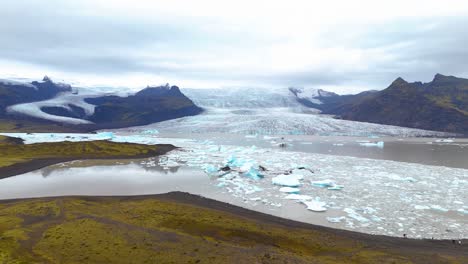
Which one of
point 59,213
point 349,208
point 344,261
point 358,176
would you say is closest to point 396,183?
point 358,176

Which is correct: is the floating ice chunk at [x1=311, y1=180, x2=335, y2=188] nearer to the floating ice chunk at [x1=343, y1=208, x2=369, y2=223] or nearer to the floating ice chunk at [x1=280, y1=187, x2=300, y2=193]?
the floating ice chunk at [x1=280, y1=187, x2=300, y2=193]

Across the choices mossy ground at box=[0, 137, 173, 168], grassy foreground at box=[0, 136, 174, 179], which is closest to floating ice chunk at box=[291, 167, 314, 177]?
grassy foreground at box=[0, 136, 174, 179]

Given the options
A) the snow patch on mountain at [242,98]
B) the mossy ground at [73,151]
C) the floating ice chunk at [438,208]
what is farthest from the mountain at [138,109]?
the floating ice chunk at [438,208]

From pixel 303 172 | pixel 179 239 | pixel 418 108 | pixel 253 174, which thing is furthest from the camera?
pixel 418 108

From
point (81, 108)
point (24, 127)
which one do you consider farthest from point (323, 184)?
point (81, 108)

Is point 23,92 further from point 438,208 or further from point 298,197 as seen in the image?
point 438,208

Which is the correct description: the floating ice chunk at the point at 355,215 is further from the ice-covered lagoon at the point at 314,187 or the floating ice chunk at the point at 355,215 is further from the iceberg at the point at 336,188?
the iceberg at the point at 336,188
